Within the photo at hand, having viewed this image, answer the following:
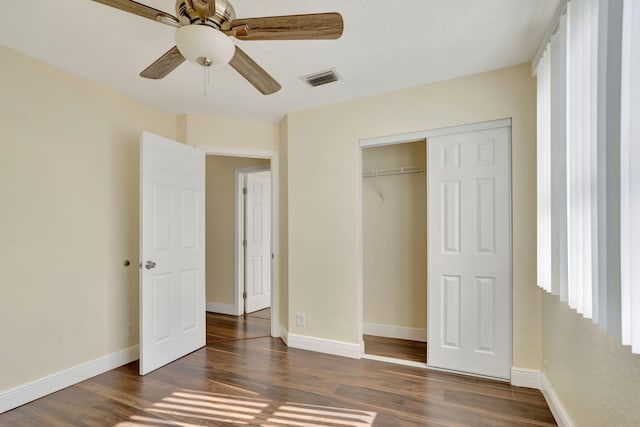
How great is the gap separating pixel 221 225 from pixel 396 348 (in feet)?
9.75

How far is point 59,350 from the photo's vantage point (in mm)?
2551

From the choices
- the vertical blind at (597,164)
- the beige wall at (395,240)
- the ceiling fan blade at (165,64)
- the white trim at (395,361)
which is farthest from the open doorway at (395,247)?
the ceiling fan blade at (165,64)

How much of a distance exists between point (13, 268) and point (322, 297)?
2416 mm

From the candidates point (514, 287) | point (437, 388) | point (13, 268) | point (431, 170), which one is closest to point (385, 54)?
point (431, 170)

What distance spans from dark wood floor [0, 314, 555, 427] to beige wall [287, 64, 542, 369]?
15.9 inches

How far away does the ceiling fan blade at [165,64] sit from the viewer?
1.71 metres

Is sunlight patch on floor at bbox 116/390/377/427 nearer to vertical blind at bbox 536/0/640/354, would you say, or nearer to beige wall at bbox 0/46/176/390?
beige wall at bbox 0/46/176/390

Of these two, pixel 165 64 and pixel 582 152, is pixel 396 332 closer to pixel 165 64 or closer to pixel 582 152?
pixel 582 152

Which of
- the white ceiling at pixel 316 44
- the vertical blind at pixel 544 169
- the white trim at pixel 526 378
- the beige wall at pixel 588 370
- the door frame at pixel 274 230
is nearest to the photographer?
the beige wall at pixel 588 370

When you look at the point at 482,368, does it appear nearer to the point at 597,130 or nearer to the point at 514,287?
the point at 514,287

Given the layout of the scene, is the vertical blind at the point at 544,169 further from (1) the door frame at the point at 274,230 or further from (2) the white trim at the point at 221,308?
(2) the white trim at the point at 221,308

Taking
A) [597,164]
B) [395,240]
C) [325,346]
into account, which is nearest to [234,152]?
[395,240]

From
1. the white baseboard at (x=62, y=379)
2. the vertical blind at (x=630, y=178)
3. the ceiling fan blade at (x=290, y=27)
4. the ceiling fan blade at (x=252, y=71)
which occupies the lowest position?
the white baseboard at (x=62, y=379)

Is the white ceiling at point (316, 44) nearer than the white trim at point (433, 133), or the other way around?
the white ceiling at point (316, 44)
